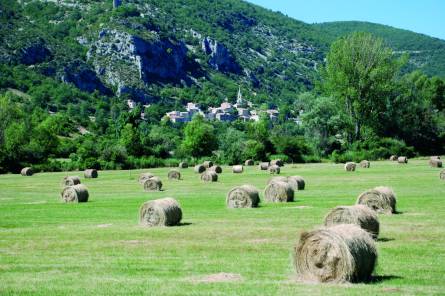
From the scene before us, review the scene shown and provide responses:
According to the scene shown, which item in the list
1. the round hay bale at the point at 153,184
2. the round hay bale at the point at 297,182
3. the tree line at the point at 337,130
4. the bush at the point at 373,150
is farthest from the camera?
the tree line at the point at 337,130

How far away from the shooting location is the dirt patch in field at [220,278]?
43.8 feet

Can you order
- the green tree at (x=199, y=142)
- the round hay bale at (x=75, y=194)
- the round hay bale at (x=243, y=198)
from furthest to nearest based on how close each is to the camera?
the green tree at (x=199, y=142)
the round hay bale at (x=75, y=194)
the round hay bale at (x=243, y=198)

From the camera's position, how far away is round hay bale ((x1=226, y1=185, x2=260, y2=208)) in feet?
96.5

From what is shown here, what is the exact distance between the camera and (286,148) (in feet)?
308

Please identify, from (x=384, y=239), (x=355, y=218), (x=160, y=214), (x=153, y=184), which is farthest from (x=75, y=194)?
(x=355, y=218)

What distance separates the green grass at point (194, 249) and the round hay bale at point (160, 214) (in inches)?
21.4

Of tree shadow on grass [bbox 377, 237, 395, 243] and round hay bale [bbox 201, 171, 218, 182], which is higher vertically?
round hay bale [bbox 201, 171, 218, 182]

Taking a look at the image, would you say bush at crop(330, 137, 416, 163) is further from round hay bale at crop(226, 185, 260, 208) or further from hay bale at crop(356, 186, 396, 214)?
hay bale at crop(356, 186, 396, 214)

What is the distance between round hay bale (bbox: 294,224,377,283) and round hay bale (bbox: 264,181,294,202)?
18075mm

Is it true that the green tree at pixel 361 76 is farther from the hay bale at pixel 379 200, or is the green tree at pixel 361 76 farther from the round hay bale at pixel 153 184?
the hay bale at pixel 379 200

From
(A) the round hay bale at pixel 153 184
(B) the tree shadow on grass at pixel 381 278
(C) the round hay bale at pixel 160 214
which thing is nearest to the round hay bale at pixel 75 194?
(A) the round hay bale at pixel 153 184

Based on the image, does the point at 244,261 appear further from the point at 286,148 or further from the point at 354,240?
the point at 286,148

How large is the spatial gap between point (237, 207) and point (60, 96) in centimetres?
16990

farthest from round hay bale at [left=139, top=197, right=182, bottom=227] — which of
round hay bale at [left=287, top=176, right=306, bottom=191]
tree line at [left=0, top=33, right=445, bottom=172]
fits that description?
tree line at [left=0, top=33, right=445, bottom=172]
